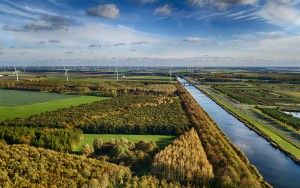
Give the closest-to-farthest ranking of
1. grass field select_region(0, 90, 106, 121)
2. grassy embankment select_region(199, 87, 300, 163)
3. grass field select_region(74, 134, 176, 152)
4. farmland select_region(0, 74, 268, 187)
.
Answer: farmland select_region(0, 74, 268, 187) → grassy embankment select_region(199, 87, 300, 163) → grass field select_region(74, 134, 176, 152) → grass field select_region(0, 90, 106, 121)

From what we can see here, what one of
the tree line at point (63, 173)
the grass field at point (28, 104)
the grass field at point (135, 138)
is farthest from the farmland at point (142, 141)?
the grass field at point (28, 104)

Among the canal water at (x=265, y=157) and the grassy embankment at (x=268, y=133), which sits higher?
the grassy embankment at (x=268, y=133)

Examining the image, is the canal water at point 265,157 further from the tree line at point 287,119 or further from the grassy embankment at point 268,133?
the tree line at point 287,119

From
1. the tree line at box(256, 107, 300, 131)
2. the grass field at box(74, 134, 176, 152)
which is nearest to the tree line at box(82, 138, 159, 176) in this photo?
the grass field at box(74, 134, 176, 152)

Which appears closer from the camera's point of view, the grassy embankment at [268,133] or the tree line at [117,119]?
the grassy embankment at [268,133]

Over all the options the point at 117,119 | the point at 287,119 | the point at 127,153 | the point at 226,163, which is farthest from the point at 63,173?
the point at 287,119

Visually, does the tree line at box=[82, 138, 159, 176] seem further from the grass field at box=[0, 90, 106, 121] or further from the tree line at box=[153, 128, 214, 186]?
the grass field at box=[0, 90, 106, 121]

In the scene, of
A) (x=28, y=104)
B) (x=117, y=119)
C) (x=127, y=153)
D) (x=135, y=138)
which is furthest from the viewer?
(x=28, y=104)

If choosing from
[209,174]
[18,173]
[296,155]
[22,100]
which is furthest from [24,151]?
[22,100]

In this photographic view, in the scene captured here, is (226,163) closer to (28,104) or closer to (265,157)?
(265,157)
